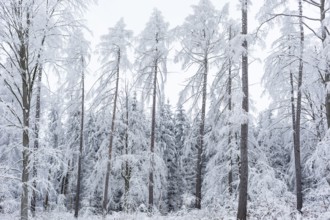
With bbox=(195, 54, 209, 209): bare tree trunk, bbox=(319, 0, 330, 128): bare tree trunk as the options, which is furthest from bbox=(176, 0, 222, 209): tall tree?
bbox=(319, 0, 330, 128): bare tree trunk

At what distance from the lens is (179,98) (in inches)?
752

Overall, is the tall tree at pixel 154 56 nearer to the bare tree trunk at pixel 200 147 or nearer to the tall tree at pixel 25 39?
the bare tree trunk at pixel 200 147

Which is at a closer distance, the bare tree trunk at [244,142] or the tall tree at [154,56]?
the bare tree trunk at [244,142]

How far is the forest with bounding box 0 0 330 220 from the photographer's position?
9.74 metres

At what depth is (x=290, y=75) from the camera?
62.8 feet

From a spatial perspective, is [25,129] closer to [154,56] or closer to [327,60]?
[327,60]

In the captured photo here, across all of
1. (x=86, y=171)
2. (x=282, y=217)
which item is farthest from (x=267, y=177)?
(x=86, y=171)

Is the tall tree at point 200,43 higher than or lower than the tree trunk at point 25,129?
higher

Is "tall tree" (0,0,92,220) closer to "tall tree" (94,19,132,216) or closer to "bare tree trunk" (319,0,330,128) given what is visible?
"bare tree trunk" (319,0,330,128)

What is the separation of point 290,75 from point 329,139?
451 inches

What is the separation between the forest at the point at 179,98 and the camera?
384 inches

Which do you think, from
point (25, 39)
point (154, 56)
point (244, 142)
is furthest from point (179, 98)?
point (25, 39)

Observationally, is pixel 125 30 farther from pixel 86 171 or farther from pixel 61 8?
pixel 86 171

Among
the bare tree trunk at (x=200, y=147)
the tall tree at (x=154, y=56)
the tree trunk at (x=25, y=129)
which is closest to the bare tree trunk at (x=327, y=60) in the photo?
the bare tree trunk at (x=200, y=147)
